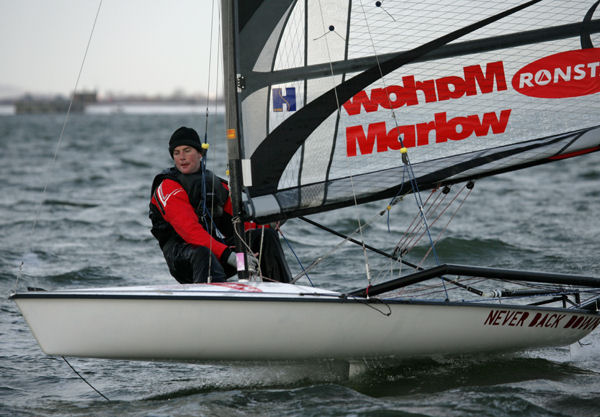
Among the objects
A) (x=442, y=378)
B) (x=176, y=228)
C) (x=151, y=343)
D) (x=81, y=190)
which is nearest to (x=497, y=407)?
(x=442, y=378)

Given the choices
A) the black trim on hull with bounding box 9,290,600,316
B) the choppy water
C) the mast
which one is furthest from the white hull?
the mast

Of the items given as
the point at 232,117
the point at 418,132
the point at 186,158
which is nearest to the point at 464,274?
the point at 418,132

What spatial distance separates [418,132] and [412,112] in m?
0.09

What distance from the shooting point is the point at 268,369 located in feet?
11.3

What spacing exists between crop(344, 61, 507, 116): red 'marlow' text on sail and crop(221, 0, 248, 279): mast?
512 millimetres

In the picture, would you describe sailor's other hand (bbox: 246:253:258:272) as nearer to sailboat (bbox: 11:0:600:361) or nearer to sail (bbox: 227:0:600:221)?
sailboat (bbox: 11:0:600:361)

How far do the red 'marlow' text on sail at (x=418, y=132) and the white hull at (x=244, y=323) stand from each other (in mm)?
744

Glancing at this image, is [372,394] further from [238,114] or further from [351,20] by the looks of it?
[351,20]

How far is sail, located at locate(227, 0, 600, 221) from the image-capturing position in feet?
11.6

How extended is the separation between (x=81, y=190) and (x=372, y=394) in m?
8.71

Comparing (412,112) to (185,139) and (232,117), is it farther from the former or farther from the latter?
(185,139)

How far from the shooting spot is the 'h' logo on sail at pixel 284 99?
3.58 m

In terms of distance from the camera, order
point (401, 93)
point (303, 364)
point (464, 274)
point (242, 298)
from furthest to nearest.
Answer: point (401, 93) < point (303, 364) < point (464, 274) < point (242, 298)

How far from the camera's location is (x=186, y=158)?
3811mm
